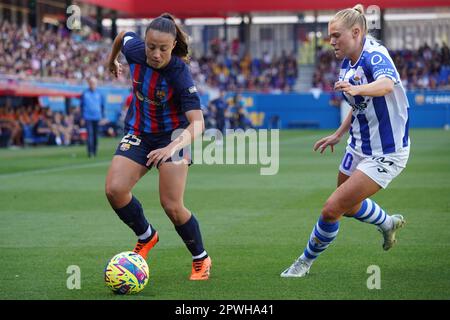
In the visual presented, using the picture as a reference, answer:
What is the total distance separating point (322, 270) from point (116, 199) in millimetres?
1876

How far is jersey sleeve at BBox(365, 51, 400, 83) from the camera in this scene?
22.8ft

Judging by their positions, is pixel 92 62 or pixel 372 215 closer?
pixel 372 215

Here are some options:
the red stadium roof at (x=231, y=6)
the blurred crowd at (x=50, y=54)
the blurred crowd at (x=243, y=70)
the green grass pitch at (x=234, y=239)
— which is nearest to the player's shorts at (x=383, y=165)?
the green grass pitch at (x=234, y=239)

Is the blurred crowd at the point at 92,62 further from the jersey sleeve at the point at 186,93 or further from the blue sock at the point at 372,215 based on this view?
the blue sock at the point at 372,215

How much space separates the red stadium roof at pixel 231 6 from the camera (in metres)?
51.2

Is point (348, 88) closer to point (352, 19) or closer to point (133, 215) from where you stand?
point (352, 19)

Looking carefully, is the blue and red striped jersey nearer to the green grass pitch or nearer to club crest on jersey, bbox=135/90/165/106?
club crest on jersey, bbox=135/90/165/106

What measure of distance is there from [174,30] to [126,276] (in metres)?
1.95

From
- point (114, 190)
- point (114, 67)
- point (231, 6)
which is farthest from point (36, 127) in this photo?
point (114, 190)

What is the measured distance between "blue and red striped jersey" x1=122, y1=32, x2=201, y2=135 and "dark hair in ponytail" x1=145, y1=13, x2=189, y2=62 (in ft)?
0.31

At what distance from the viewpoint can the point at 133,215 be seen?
25.3 ft

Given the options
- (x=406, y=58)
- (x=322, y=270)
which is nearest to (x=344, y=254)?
(x=322, y=270)

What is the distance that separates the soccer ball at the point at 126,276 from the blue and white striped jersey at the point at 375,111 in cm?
205
